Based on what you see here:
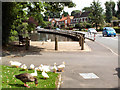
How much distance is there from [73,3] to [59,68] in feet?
31.6

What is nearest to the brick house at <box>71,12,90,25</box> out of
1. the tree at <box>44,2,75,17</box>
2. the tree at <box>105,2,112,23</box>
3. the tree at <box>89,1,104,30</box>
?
the tree at <box>105,2,112,23</box>

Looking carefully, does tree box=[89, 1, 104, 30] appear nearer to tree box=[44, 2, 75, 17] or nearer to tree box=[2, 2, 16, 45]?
tree box=[44, 2, 75, 17]

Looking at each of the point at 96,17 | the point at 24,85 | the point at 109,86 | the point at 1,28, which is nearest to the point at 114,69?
the point at 109,86

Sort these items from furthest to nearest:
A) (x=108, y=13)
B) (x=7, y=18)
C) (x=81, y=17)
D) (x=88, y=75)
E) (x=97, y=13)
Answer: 1. (x=81, y=17)
2. (x=108, y=13)
3. (x=97, y=13)
4. (x=7, y=18)
5. (x=88, y=75)

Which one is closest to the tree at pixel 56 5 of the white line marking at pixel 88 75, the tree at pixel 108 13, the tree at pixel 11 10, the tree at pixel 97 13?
the tree at pixel 11 10

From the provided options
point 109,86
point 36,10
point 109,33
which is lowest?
point 109,86

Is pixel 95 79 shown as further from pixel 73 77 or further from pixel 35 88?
pixel 35 88

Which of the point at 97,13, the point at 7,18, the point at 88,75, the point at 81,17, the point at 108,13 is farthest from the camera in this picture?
the point at 81,17

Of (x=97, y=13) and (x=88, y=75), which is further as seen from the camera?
(x=97, y=13)

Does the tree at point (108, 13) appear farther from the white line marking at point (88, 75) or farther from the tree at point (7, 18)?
the white line marking at point (88, 75)

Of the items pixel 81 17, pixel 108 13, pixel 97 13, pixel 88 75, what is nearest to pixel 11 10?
pixel 88 75

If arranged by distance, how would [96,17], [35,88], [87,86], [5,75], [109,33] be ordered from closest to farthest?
[35,88]
[87,86]
[5,75]
[109,33]
[96,17]

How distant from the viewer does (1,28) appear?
16.4 meters

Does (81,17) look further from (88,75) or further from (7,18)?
(88,75)
